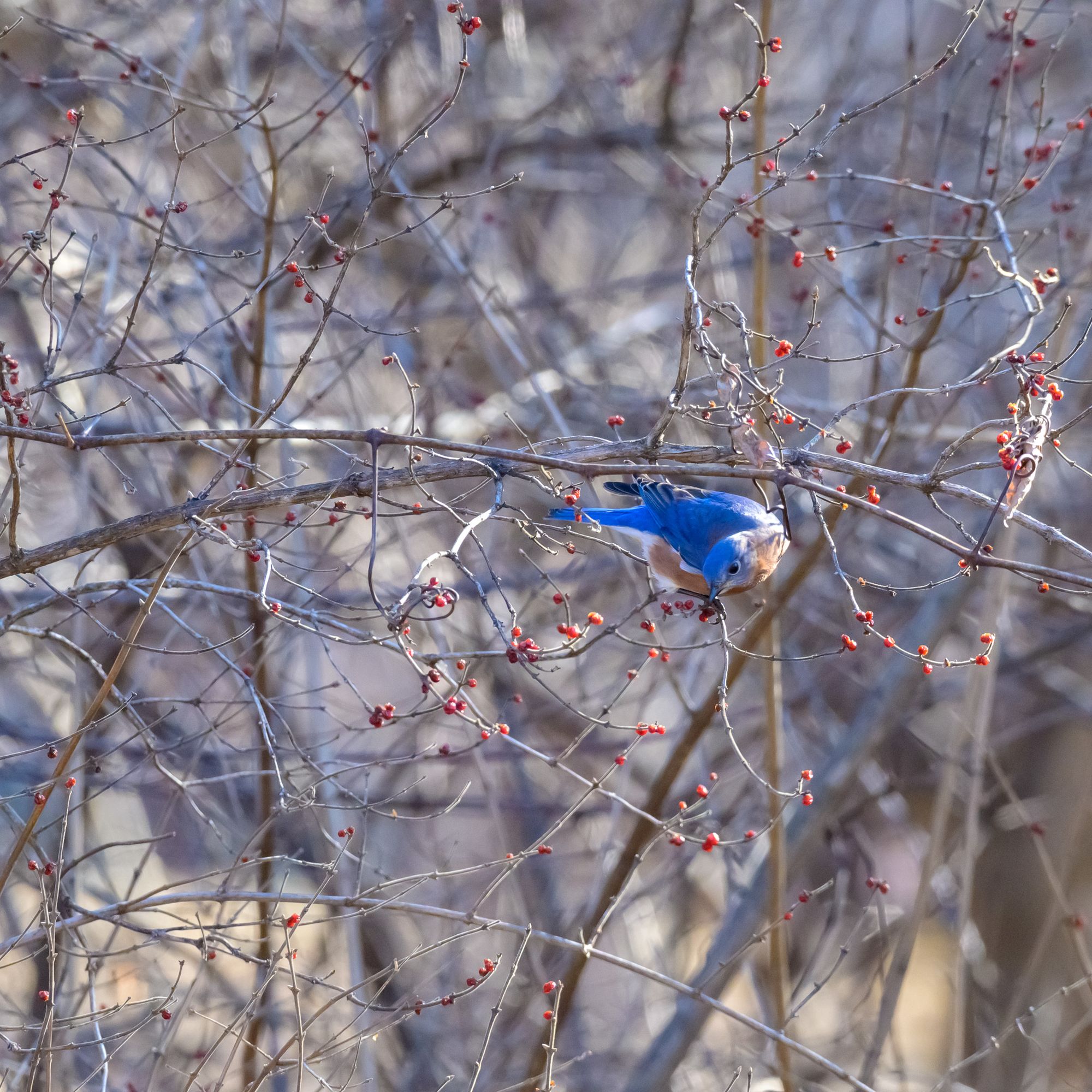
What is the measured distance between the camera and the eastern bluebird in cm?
338

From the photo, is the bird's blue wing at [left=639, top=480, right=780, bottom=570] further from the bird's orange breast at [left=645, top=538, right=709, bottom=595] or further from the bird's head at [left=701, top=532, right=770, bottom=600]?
the bird's head at [left=701, top=532, right=770, bottom=600]

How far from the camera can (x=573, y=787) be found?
6.91m

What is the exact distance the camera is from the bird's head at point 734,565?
3.34 metres

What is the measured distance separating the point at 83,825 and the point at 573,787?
3054 millimetres

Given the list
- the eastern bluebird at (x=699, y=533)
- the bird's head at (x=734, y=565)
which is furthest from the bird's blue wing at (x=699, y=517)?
the bird's head at (x=734, y=565)

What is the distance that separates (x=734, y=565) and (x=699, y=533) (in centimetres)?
52

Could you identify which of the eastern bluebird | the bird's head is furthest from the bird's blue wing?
the bird's head

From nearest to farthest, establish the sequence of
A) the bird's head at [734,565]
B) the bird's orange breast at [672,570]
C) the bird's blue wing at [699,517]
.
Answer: the bird's head at [734,565] → the bird's blue wing at [699,517] → the bird's orange breast at [672,570]

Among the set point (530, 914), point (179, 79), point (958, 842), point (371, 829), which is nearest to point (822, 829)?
point (958, 842)

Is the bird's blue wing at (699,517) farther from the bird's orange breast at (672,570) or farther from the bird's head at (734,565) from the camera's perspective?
the bird's head at (734,565)

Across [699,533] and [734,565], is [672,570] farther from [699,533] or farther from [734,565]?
Result: [734,565]

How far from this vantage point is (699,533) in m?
3.85

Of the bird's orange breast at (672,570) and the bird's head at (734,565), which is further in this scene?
the bird's orange breast at (672,570)

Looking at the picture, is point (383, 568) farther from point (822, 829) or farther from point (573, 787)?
point (822, 829)
